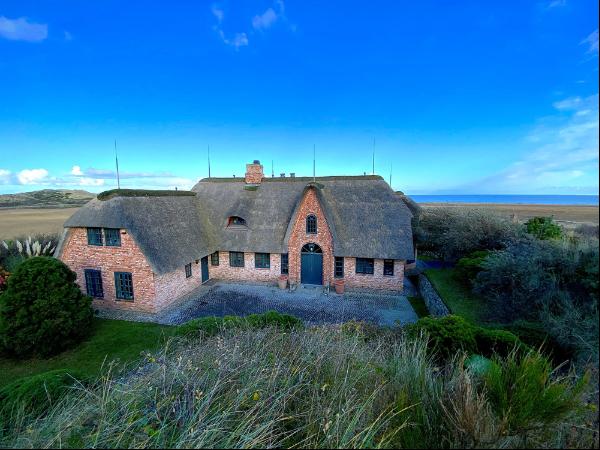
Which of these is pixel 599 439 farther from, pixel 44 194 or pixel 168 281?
pixel 44 194

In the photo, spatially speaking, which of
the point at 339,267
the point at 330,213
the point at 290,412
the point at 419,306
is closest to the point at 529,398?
the point at 290,412

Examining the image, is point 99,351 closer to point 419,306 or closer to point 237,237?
point 237,237

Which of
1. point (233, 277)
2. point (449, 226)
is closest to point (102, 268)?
point (233, 277)

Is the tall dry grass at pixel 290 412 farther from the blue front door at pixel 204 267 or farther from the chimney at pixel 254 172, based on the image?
the chimney at pixel 254 172

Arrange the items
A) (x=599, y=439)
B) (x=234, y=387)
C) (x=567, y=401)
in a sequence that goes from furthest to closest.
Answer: (x=234, y=387) → (x=567, y=401) → (x=599, y=439)

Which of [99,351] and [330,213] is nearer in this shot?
[99,351]

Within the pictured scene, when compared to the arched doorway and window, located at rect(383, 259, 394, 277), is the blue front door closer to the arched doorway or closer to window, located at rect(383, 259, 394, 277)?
the arched doorway

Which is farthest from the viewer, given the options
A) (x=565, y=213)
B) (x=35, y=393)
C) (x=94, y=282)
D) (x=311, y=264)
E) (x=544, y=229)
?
(x=565, y=213)

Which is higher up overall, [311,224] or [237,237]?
[311,224]
